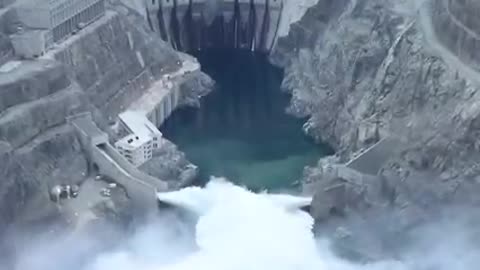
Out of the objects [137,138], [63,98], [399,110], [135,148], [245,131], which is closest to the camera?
[399,110]

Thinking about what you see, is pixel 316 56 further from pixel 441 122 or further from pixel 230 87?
pixel 441 122

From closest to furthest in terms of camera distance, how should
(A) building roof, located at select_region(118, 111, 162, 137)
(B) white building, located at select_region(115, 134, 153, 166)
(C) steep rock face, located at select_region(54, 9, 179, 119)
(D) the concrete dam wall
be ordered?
1. (B) white building, located at select_region(115, 134, 153, 166)
2. (A) building roof, located at select_region(118, 111, 162, 137)
3. (C) steep rock face, located at select_region(54, 9, 179, 119)
4. (D) the concrete dam wall

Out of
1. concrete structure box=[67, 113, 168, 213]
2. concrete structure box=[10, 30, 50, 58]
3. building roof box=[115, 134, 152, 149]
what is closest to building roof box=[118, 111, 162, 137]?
building roof box=[115, 134, 152, 149]

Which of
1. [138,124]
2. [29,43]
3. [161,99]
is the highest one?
[29,43]

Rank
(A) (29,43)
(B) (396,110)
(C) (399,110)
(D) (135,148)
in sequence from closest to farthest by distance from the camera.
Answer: (C) (399,110) → (B) (396,110) → (D) (135,148) → (A) (29,43)

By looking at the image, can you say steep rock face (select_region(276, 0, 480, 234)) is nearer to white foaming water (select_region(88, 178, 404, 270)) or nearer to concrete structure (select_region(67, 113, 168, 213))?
white foaming water (select_region(88, 178, 404, 270))

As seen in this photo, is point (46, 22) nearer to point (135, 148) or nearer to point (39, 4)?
point (39, 4)

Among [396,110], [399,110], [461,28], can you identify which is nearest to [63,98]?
[396,110]
